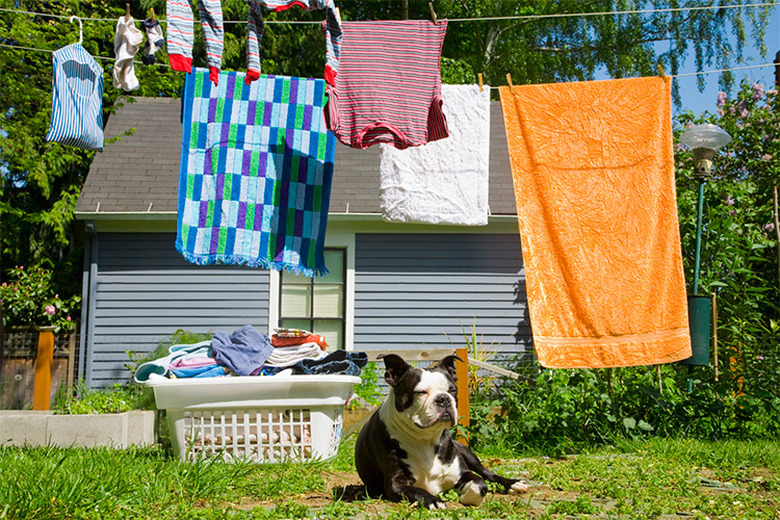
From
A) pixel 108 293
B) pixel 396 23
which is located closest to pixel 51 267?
pixel 108 293

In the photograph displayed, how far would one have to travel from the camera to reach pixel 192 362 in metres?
4.41

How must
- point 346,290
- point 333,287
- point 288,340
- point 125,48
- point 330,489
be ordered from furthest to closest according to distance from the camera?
point 333,287 < point 346,290 < point 125,48 < point 288,340 < point 330,489

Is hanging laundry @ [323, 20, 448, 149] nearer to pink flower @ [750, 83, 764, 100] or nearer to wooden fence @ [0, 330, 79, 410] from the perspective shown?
pink flower @ [750, 83, 764, 100]

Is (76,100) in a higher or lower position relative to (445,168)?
higher

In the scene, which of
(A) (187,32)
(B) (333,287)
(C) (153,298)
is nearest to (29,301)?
(C) (153,298)

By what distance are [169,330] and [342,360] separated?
188 inches

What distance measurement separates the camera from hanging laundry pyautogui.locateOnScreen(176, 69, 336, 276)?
5.31 meters

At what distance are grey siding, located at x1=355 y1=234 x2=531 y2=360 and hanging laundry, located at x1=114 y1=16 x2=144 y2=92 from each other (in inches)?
162

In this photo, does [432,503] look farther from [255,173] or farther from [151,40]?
[151,40]

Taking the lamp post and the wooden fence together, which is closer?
the lamp post

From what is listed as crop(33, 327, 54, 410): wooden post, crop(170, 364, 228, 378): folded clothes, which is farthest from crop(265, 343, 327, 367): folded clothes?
crop(33, 327, 54, 410): wooden post

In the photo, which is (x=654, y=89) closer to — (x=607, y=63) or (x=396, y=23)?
(x=396, y=23)

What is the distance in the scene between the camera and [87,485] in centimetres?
286

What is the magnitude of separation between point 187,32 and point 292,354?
209 centimetres
